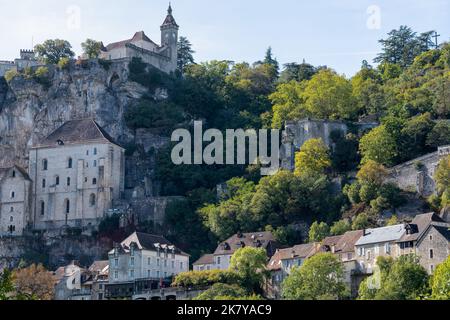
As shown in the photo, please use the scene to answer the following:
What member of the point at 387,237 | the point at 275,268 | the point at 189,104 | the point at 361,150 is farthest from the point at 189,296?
the point at 189,104

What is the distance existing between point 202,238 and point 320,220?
29.5 feet

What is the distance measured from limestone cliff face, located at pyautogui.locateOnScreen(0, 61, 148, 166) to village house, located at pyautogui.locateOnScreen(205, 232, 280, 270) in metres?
23.2

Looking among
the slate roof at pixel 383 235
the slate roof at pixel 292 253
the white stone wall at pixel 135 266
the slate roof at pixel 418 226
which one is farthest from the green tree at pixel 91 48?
the slate roof at pixel 418 226

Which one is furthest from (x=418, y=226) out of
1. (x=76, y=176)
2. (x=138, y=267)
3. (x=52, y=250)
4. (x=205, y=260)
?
(x=76, y=176)

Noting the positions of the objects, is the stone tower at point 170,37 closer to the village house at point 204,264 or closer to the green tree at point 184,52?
the green tree at point 184,52

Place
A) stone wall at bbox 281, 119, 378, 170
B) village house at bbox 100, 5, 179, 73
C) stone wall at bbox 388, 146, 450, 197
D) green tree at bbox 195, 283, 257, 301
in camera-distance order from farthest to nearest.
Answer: village house at bbox 100, 5, 179, 73 < stone wall at bbox 281, 119, 378, 170 < stone wall at bbox 388, 146, 450, 197 < green tree at bbox 195, 283, 257, 301

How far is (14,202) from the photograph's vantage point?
271ft

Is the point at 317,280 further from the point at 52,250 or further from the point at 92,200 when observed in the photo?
the point at 92,200

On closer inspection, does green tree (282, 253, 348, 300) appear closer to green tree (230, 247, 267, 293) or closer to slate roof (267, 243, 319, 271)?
green tree (230, 247, 267, 293)

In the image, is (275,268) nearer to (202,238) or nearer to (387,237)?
(387,237)

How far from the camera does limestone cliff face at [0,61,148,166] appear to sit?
88.5 meters

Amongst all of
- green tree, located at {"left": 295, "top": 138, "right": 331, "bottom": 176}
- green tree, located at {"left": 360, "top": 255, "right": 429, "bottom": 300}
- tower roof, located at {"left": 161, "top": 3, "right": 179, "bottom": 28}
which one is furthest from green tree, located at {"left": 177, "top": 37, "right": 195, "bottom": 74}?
green tree, located at {"left": 360, "top": 255, "right": 429, "bottom": 300}

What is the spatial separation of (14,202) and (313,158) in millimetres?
24301

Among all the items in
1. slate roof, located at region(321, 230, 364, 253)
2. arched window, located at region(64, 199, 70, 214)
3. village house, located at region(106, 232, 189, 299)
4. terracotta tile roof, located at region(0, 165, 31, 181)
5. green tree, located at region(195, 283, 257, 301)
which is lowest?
green tree, located at region(195, 283, 257, 301)
